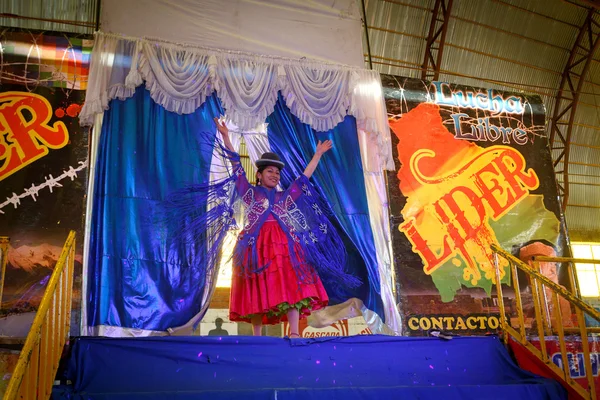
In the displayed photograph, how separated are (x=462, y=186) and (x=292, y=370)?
3175 millimetres

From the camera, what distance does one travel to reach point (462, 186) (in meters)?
6.27

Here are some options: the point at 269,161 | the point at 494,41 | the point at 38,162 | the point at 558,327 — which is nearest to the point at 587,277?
the point at 494,41

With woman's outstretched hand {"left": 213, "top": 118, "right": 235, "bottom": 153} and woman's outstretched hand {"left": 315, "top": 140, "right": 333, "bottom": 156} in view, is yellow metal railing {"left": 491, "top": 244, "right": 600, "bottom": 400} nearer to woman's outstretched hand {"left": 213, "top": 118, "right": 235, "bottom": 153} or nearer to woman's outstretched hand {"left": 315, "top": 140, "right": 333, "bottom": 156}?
woman's outstretched hand {"left": 315, "top": 140, "right": 333, "bottom": 156}

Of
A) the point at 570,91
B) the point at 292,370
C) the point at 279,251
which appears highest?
the point at 570,91

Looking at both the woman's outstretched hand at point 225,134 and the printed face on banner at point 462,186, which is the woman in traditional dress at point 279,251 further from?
the printed face on banner at point 462,186

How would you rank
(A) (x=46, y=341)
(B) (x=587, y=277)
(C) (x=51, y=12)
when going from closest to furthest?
(A) (x=46, y=341) → (C) (x=51, y=12) → (B) (x=587, y=277)

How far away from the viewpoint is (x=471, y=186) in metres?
6.30

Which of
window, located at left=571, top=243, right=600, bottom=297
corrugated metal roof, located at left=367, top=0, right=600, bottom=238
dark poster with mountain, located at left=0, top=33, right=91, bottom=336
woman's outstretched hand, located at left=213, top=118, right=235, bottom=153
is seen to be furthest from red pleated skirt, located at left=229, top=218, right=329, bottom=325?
window, located at left=571, top=243, right=600, bottom=297

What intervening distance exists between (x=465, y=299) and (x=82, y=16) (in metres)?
7.08

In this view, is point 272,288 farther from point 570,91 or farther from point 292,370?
point 570,91

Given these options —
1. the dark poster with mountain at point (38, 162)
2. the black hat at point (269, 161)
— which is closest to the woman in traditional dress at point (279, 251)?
the black hat at point (269, 161)

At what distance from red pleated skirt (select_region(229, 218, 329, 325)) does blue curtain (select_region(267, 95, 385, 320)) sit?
741 mm

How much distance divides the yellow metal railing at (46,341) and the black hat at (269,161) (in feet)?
5.75

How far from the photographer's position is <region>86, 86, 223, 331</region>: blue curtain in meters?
4.80
